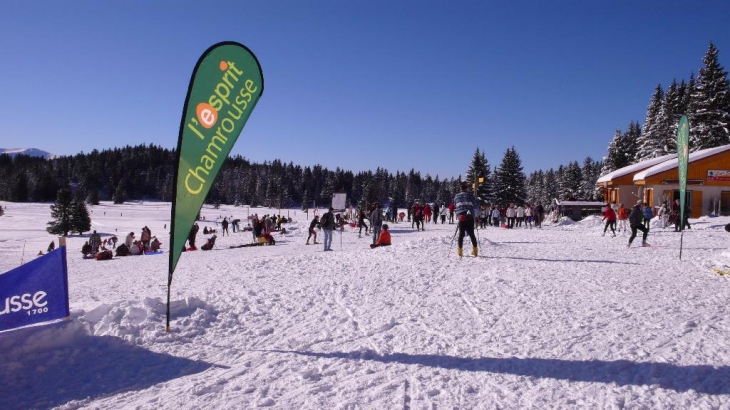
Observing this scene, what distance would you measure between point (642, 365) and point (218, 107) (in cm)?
508

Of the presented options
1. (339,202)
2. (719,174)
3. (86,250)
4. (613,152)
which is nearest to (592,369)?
(339,202)

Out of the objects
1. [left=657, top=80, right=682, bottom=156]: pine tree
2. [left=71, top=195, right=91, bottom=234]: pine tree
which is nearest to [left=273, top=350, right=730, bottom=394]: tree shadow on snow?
[left=657, top=80, right=682, bottom=156]: pine tree

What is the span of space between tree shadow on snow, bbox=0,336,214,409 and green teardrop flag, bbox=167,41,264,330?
27.6 inches

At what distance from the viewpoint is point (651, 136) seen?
41562 millimetres

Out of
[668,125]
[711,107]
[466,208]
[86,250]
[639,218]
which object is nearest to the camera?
[466,208]

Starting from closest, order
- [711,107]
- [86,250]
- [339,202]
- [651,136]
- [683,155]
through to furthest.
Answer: [683,155] < [86,250] < [339,202] < [711,107] < [651,136]

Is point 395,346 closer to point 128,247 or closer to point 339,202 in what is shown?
point 128,247

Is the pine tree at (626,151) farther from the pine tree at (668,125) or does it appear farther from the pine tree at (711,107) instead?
the pine tree at (711,107)

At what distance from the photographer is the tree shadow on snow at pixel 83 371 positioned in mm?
3312

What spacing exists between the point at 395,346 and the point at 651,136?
47.9 metres

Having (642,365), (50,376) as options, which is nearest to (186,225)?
(50,376)

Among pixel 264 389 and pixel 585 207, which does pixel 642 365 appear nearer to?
pixel 264 389

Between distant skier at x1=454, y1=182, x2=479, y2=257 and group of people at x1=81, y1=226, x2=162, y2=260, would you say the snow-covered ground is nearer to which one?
distant skier at x1=454, y1=182, x2=479, y2=257

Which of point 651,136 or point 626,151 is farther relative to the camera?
point 626,151
